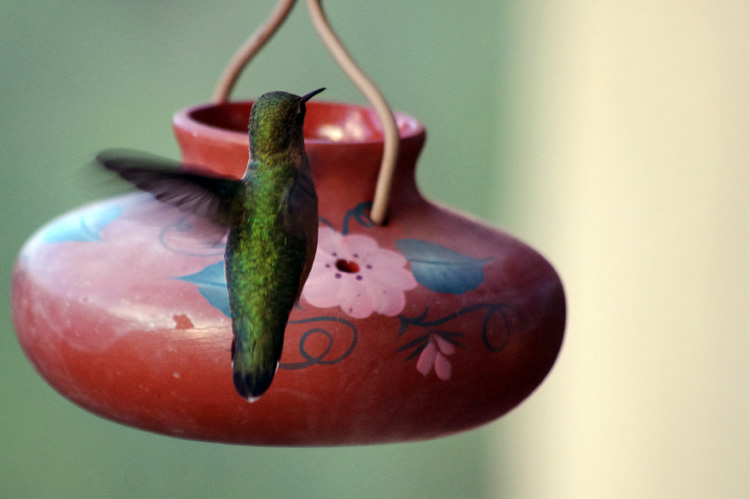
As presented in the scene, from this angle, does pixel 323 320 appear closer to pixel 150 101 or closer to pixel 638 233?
pixel 638 233

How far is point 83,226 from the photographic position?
2.89 ft

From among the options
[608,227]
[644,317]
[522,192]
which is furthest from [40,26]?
[644,317]

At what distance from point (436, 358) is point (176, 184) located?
34 cm

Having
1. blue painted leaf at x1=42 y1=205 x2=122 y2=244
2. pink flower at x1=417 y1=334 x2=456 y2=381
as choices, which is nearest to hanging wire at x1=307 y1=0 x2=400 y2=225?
pink flower at x1=417 y1=334 x2=456 y2=381

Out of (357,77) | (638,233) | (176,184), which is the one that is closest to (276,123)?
(176,184)

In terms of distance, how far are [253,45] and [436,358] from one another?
332 millimetres

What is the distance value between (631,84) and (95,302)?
1.51 meters

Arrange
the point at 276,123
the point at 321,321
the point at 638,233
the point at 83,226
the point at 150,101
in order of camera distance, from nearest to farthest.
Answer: the point at 276,123
the point at 321,321
the point at 83,226
the point at 638,233
the point at 150,101

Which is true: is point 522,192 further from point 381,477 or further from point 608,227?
point 381,477

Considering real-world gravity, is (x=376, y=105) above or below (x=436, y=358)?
above

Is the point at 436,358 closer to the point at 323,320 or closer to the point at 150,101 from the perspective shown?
the point at 323,320

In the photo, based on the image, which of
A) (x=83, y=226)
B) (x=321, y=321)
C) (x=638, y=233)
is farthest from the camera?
(x=638, y=233)

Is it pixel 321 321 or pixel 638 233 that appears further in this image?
pixel 638 233

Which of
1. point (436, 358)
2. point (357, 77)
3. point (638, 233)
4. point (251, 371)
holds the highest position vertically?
point (357, 77)
